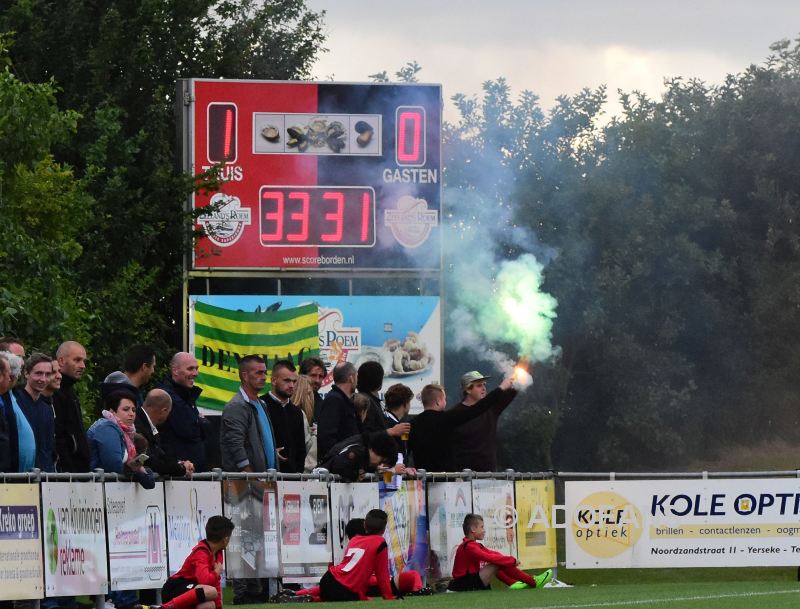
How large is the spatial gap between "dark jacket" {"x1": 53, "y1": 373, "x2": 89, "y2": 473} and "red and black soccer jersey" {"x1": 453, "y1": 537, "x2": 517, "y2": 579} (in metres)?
4.91

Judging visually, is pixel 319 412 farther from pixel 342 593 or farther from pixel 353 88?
pixel 353 88

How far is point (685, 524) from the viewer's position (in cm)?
1970

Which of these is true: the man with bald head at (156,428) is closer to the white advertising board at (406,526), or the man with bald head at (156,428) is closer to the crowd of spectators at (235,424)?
the crowd of spectators at (235,424)

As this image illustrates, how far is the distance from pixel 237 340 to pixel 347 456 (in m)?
10.5

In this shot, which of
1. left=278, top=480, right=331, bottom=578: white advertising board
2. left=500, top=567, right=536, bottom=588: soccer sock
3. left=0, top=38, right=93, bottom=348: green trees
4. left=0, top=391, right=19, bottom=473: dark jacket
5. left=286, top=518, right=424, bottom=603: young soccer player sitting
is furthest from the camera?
left=0, top=38, right=93, bottom=348: green trees

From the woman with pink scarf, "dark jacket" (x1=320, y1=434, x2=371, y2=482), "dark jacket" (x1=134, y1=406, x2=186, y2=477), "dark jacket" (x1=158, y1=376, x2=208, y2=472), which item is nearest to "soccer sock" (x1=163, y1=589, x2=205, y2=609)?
the woman with pink scarf

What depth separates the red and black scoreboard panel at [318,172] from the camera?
25.8 metres

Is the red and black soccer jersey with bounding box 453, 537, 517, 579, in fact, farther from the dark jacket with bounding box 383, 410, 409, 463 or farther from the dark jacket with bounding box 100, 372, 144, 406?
the dark jacket with bounding box 100, 372, 144, 406

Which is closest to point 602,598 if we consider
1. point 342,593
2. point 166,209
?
point 342,593

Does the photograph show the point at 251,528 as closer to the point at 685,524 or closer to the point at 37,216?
the point at 685,524

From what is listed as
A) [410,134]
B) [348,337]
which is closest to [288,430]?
[348,337]

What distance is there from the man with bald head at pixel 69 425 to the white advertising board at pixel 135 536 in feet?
1.23

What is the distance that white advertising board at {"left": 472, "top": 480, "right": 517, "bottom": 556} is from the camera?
58.6 feet

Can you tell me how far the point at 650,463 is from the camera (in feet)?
175
